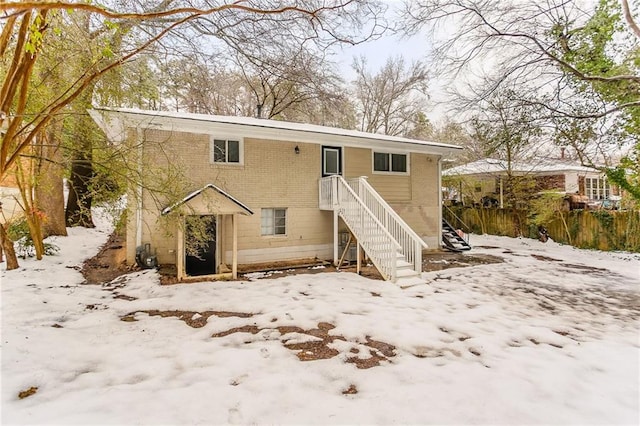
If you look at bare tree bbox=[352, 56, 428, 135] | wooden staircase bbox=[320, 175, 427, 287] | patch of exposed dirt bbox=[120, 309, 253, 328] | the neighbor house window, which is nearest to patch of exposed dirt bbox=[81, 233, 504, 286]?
wooden staircase bbox=[320, 175, 427, 287]

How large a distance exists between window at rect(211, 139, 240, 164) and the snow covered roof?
1364 cm

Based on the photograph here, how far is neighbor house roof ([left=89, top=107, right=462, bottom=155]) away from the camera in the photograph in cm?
703

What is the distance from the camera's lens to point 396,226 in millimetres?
8656

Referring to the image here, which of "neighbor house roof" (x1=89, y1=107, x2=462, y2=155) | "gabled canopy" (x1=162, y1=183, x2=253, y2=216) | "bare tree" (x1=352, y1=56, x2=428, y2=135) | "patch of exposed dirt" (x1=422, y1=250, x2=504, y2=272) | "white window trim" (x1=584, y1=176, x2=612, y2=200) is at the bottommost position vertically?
"patch of exposed dirt" (x1=422, y1=250, x2=504, y2=272)

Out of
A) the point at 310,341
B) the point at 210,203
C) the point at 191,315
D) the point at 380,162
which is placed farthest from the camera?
the point at 380,162

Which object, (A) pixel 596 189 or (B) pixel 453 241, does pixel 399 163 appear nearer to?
(B) pixel 453 241

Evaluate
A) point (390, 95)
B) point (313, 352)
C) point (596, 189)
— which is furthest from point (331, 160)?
point (596, 189)

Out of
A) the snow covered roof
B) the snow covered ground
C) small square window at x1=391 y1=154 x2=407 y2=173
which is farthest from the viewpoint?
the snow covered roof

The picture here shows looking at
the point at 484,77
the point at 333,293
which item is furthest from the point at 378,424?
the point at 484,77

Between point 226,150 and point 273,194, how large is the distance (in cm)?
193

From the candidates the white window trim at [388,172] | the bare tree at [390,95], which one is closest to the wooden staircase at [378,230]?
the white window trim at [388,172]

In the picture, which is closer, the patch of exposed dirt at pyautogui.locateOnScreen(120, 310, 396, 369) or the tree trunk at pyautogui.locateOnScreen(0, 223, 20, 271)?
the patch of exposed dirt at pyautogui.locateOnScreen(120, 310, 396, 369)

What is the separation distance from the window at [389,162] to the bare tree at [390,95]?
1320 cm

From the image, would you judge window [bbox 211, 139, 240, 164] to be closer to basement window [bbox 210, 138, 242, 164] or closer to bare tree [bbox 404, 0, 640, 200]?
basement window [bbox 210, 138, 242, 164]
